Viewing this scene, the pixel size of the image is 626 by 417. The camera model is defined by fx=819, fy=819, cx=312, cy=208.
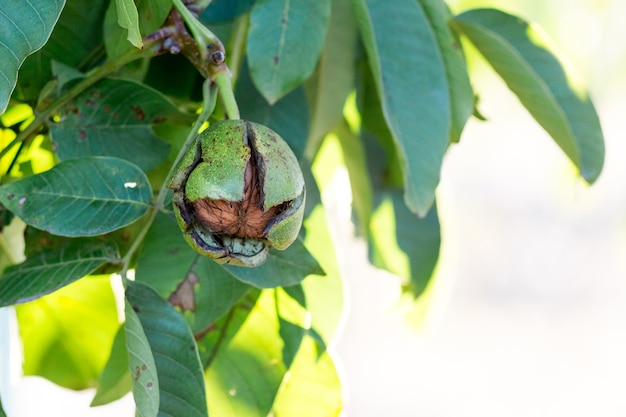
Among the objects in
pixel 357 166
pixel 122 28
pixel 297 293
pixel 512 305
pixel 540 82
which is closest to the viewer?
pixel 122 28

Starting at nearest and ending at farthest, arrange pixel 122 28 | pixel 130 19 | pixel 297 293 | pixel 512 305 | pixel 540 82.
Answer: pixel 130 19, pixel 122 28, pixel 297 293, pixel 540 82, pixel 512 305

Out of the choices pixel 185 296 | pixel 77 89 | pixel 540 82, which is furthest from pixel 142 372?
pixel 540 82

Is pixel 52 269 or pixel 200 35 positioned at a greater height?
pixel 200 35

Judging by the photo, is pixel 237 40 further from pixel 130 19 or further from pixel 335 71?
pixel 130 19

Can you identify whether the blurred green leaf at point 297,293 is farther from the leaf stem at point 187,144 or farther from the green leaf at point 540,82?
the green leaf at point 540,82

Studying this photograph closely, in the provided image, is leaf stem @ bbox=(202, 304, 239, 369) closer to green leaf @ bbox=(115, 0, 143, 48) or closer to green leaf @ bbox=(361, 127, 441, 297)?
green leaf @ bbox=(361, 127, 441, 297)

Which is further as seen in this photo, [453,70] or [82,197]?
[453,70]

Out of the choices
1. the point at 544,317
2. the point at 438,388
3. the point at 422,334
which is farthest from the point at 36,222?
the point at 544,317
